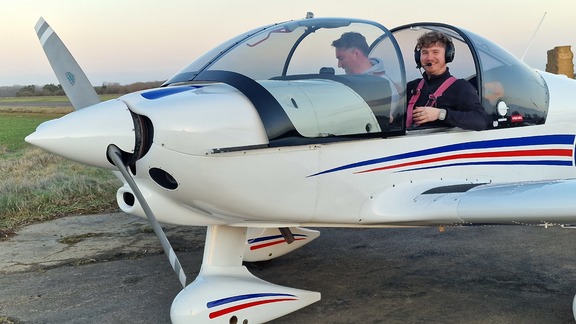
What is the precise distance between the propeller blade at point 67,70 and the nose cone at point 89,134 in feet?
4.58

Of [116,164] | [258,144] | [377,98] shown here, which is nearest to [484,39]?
[377,98]

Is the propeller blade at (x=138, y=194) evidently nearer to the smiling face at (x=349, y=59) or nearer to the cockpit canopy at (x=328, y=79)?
the cockpit canopy at (x=328, y=79)

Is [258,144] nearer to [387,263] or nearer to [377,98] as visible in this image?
[377,98]

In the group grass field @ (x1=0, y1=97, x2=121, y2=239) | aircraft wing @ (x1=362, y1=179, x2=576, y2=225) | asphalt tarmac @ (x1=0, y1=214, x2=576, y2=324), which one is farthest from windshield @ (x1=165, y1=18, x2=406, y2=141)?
grass field @ (x1=0, y1=97, x2=121, y2=239)

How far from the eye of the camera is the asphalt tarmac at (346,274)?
425 cm

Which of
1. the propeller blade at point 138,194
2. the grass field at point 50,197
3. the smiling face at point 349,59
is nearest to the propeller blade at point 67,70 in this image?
the propeller blade at point 138,194

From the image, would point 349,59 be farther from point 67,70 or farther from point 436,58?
point 67,70

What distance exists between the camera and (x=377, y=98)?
12.1 ft

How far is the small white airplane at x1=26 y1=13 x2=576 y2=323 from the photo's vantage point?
3.18 meters

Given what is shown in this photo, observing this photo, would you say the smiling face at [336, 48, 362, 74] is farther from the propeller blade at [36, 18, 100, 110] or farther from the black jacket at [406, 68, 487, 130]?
the propeller blade at [36, 18, 100, 110]

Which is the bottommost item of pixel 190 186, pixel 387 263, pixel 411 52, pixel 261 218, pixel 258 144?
pixel 387 263

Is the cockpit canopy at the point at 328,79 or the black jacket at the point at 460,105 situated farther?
the black jacket at the point at 460,105

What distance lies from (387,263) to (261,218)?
2.18m

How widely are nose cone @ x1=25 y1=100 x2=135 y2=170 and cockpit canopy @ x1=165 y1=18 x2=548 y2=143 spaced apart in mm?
682
